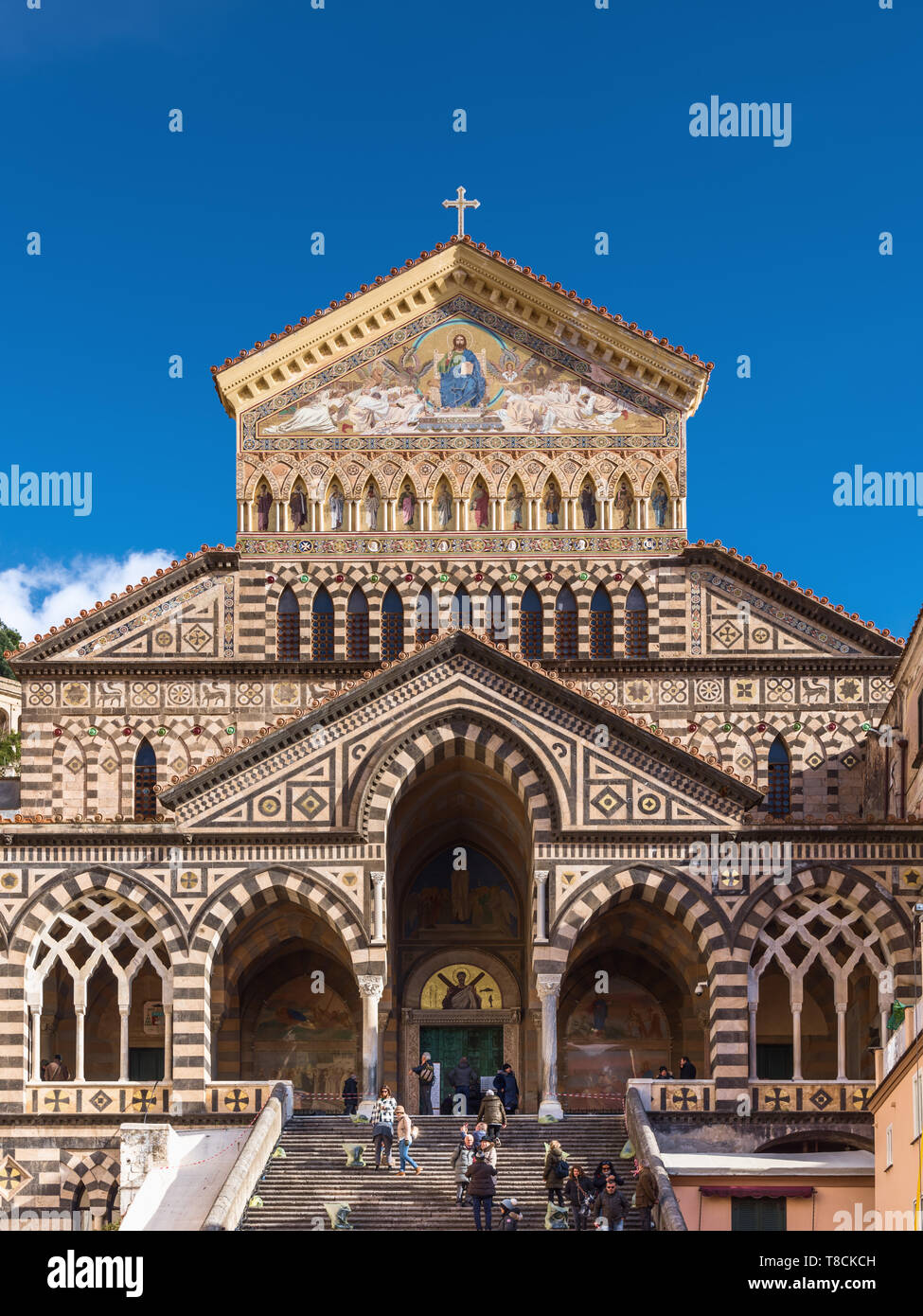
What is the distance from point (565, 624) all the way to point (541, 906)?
10152 millimetres

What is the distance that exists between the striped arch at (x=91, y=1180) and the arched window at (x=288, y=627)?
46.8 feet

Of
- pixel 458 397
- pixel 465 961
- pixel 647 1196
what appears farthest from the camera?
pixel 458 397

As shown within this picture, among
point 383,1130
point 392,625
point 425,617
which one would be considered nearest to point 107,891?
point 383,1130

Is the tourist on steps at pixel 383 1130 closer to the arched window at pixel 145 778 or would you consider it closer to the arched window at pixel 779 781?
the arched window at pixel 145 778

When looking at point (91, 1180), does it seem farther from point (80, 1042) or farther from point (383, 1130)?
point (383, 1130)

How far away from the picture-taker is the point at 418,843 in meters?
Result: 55.2

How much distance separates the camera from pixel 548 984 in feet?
162

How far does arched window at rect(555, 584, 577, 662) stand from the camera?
2258 inches

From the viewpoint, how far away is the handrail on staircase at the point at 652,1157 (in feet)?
130

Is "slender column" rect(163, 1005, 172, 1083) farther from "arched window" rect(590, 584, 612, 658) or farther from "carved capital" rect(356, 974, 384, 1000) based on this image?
"arched window" rect(590, 584, 612, 658)

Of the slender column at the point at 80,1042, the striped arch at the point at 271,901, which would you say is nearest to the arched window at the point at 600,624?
the striped arch at the point at 271,901

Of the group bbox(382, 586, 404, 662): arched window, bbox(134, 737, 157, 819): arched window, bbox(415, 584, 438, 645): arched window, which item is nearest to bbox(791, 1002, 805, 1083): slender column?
bbox(415, 584, 438, 645): arched window

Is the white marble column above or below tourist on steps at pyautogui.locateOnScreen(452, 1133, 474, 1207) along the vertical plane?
above

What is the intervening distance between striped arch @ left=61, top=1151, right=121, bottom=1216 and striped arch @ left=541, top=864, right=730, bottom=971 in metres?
10.3
